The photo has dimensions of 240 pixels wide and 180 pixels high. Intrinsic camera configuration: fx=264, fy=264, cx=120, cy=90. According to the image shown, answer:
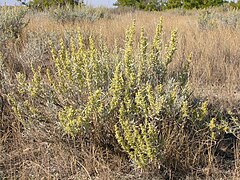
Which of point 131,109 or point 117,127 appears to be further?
point 131,109

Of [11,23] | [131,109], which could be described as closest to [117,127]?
[131,109]

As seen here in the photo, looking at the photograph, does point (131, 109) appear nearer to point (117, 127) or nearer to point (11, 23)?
point (117, 127)

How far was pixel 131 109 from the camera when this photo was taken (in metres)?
1.85

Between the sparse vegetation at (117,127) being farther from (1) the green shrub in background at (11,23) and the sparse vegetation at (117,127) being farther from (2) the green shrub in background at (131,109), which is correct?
(1) the green shrub in background at (11,23)

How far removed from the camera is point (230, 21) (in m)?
7.05

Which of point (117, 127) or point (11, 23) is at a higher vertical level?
point (11, 23)

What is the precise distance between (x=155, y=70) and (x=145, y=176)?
31.3 inches

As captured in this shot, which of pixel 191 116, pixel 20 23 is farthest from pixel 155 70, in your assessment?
pixel 20 23

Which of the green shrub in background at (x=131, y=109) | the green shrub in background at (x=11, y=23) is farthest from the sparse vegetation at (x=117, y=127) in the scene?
the green shrub in background at (x=11, y=23)

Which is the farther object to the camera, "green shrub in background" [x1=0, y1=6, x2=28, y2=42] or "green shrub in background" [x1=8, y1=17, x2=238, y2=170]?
"green shrub in background" [x1=0, y1=6, x2=28, y2=42]

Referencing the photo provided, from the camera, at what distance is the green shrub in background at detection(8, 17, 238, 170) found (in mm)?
1750

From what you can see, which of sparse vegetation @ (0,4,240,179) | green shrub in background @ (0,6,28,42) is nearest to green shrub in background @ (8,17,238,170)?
sparse vegetation @ (0,4,240,179)

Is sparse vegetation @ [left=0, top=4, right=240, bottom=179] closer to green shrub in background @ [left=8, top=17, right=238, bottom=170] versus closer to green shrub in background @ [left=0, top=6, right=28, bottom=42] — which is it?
green shrub in background @ [left=8, top=17, right=238, bottom=170]

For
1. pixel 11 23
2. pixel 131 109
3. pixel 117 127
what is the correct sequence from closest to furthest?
1. pixel 117 127
2. pixel 131 109
3. pixel 11 23
